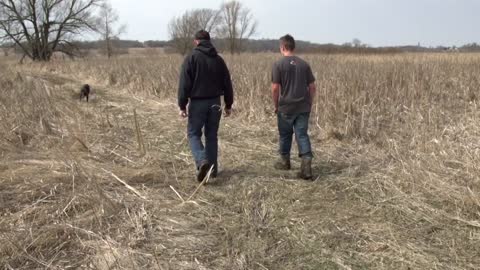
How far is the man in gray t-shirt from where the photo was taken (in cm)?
522

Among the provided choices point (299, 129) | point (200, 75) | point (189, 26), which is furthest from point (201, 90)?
point (189, 26)

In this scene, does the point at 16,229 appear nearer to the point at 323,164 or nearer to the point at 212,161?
the point at 212,161

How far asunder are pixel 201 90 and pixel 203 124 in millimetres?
422

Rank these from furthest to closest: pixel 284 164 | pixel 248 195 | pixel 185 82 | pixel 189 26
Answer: pixel 189 26
pixel 284 164
pixel 185 82
pixel 248 195

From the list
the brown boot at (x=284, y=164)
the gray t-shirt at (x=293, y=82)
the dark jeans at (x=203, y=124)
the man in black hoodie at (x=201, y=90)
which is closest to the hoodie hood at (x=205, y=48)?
the man in black hoodie at (x=201, y=90)

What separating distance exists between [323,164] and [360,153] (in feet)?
2.33

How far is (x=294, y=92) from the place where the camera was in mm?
5242

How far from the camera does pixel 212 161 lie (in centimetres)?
535

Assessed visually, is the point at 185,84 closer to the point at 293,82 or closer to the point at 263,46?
the point at 293,82

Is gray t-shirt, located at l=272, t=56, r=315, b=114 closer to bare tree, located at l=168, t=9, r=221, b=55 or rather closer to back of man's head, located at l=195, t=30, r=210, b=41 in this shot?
back of man's head, located at l=195, t=30, r=210, b=41

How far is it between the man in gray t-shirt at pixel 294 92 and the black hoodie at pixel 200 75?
0.69 meters

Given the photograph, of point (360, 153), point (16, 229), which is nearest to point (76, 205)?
point (16, 229)

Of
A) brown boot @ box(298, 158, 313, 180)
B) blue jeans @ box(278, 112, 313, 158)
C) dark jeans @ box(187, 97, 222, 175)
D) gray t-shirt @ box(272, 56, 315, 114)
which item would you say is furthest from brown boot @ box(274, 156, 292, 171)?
dark jeans @ box(187, 97, 222, 175)

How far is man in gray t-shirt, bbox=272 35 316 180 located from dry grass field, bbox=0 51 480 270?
397 millimetres
